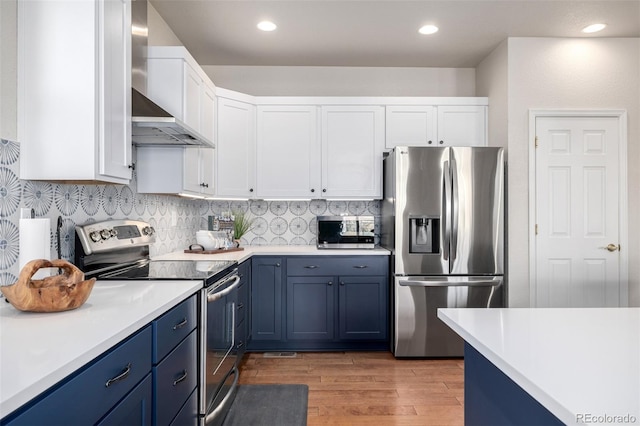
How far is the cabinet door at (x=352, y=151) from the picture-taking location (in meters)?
3.65

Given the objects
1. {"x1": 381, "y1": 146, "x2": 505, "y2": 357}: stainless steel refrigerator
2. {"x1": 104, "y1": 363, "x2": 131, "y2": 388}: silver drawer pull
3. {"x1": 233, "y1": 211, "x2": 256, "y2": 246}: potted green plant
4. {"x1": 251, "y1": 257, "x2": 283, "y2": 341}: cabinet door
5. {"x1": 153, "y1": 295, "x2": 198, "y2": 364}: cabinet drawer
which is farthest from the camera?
{"x1": 233, "y1": 211, "x2": 256, "y2": 246}: potted green plant

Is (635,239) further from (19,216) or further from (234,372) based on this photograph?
(19,216)

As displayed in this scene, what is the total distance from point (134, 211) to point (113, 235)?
1.39 ft

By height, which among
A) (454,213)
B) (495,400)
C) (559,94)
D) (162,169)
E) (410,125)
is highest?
(559,94)

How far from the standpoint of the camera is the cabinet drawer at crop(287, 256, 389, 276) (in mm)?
3332

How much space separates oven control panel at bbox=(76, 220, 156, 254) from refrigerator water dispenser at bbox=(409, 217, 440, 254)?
204cm

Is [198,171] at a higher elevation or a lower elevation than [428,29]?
lower

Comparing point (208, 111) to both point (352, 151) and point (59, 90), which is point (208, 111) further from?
point (59, 90)

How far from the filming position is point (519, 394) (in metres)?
0.93

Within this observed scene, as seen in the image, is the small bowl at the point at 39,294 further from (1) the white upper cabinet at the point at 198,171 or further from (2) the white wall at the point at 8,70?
(1) the white upper cabinet at the point at 198,171

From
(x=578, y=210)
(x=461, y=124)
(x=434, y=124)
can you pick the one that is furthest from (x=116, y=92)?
(x=578, y=210)

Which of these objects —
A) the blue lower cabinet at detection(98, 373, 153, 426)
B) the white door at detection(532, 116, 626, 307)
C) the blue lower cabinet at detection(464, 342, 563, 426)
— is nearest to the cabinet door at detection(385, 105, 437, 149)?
the white door at detection(532, 116, 626, 307)

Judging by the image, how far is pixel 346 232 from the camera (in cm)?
361

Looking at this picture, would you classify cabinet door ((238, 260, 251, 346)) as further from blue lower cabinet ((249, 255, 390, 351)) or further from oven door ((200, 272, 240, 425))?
oven door ((200, 272, 240, 425))
